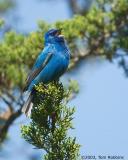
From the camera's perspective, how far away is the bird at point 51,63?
594 centimetres

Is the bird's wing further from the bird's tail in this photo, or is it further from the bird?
the bird's tail

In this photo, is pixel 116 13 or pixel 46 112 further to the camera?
pixel 116 13

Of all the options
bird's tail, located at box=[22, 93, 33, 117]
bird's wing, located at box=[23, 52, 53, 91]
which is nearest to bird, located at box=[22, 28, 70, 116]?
bird's wing, located at box=[23, 52, 53, 91]

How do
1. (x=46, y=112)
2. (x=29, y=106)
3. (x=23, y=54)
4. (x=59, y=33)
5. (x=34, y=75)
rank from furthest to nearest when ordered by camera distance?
(x=23, y=54)
(x=59, y=33)
(x=34, y=75)
(x=29, y=106)
(x=46, y=112)

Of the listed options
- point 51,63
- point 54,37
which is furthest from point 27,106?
point 54,37

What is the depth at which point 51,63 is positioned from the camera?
611cm

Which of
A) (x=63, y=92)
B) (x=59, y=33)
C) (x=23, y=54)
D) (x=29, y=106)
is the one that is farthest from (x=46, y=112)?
(x=23, y=54)

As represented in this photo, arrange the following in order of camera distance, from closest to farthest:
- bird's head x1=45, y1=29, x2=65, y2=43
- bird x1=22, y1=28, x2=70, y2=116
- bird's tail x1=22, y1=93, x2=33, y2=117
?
bird's tail x1=22, y1=93, x2=33, y2=117, bird x1=22, y1=28, x2=70, y2=116, bird's head x1=45, y1=29, x2=65, y2=43

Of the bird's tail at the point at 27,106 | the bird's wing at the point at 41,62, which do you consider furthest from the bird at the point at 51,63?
the bird's tail at the point at 27,106

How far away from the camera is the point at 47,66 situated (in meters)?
6.14

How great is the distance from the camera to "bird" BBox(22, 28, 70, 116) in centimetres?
594

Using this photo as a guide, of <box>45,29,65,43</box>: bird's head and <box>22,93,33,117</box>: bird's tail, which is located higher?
<box>45,29,65,43</box>: bird's head

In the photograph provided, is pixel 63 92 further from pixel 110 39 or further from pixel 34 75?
pixel 110 39

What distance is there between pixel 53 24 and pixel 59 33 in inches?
50.1
